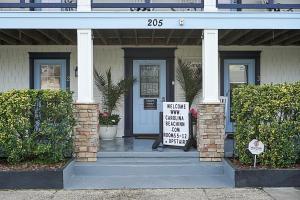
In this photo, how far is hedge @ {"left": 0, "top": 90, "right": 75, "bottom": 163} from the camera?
8500mm

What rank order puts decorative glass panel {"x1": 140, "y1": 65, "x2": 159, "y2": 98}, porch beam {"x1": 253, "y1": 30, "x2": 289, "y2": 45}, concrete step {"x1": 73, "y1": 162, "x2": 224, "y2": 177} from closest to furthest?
concrete step {"x1": 73, "y1": 162, "x2": 224, "y2": 177} < porch beam {"x1": 253, "y1": 30, "x2": 289, "y2": 45} < decorative glass panel {"x1": 140, "y1": 65, "x2": 159, "y2": 98}

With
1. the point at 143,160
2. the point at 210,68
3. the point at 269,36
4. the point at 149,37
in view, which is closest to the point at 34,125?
the point at 143,160

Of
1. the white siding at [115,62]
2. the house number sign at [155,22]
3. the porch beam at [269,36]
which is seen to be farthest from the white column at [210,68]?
the white siding at [115,62]

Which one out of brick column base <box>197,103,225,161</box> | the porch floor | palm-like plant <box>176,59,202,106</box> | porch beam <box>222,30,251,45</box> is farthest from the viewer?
palm-like plant <box>176,59,202,106</box>

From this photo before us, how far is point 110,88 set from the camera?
39.7 feet

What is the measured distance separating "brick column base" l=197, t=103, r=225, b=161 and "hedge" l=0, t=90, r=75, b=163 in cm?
281

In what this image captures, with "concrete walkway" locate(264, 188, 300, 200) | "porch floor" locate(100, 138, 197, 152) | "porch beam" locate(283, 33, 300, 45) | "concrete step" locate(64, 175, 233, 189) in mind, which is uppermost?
"porch beam" locate(283, 33, 300, 45)

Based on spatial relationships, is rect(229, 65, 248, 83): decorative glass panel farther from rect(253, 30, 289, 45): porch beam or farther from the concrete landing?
the concrete landing

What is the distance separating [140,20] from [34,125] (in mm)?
3154

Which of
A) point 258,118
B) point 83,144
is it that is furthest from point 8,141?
point 258,118

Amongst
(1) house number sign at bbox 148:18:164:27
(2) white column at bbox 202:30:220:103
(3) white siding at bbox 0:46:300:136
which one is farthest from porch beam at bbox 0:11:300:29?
(3) white siding at bbox 0:46:300:136

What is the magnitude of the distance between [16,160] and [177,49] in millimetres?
5834

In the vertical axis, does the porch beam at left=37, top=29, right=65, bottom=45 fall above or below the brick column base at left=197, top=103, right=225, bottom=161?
above

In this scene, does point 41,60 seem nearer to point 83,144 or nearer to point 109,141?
point 109,141
